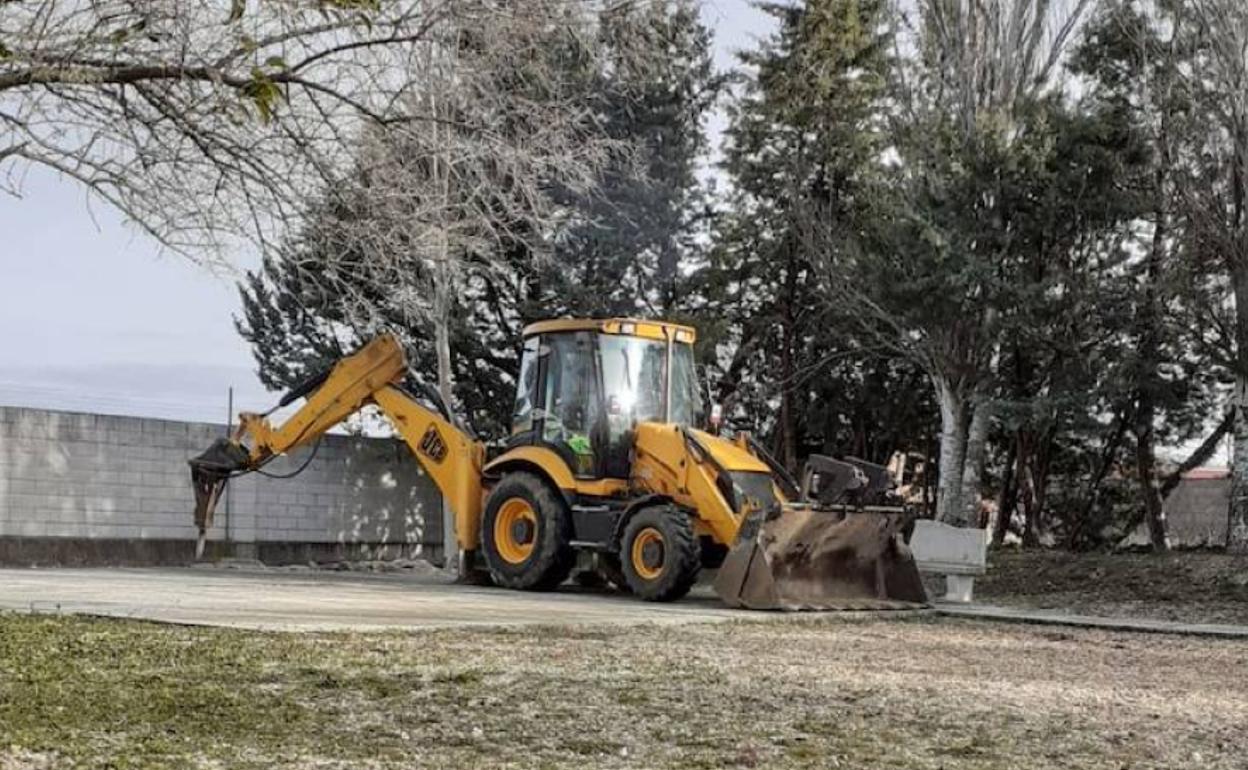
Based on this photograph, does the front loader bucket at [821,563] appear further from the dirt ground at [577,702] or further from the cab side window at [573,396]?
the dirt ground at [577,702]

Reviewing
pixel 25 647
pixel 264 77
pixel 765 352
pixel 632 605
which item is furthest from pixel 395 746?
pixel 765 352

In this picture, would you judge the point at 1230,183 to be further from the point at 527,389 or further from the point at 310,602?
the point at 310,602

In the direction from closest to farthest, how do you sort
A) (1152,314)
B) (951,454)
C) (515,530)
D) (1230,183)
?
(515,530), (1230,183), (1152,314), (951,454)

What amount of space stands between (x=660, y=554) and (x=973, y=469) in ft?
29.3

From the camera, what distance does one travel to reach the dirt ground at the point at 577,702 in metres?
5.30

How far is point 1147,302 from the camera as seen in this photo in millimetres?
18891

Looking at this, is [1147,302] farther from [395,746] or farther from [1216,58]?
[395,746]

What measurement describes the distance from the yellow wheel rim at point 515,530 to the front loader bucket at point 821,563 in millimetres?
2431

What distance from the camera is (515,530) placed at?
15180mm

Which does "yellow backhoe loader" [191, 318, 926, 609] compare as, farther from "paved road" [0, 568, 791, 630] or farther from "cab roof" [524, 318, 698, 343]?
"paved road" [0, 568, 791, 630]

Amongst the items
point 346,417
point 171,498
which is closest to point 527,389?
point 346,417

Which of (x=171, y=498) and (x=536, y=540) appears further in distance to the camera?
(x=171, y=498)

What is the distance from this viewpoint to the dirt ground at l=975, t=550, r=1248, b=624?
576 inches

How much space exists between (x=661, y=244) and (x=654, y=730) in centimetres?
1709
